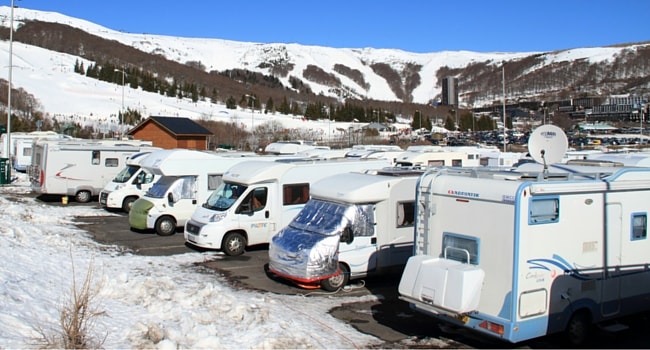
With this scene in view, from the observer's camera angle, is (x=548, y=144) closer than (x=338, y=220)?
Yes

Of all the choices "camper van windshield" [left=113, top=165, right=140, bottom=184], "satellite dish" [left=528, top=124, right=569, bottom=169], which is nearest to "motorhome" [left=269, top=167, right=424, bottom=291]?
"satellite dish" [left=528, top=124, right=569, bottom=169]

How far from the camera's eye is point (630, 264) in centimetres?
917

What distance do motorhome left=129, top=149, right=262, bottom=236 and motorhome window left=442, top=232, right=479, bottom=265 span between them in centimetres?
1054

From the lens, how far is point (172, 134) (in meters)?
47.3

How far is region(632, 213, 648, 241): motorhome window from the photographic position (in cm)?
919

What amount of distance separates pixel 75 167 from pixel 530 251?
69.6 feet

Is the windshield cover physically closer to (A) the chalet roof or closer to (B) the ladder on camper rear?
(B) the ladder on camper rear

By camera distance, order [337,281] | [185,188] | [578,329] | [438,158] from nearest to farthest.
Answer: [578,329], [337,281], [185,188], [438,158]

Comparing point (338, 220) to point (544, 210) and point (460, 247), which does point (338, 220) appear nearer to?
point (460, 247)

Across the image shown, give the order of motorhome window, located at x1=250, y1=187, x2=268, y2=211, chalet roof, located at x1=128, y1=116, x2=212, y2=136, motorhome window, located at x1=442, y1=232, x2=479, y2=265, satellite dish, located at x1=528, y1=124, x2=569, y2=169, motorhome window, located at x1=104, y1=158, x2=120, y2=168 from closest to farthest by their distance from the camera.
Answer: motorhome window, located at x1=442, y1=232, x2=479, y2=265 < satellite dish, located at x1=528, y1=124, x2=569, y2=169 < motorhome window, located at x1=250, y1=187, x2=268, y2=211 < motorhome window, located at x1=104, y1=158, x2=120, y2=168 < chalet roof, located at x1=128, y1=116, x2=212, y2=136

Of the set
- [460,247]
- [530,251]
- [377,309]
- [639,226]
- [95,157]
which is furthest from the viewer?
[95,157]

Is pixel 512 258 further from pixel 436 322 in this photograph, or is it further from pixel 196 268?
pixel 196 268

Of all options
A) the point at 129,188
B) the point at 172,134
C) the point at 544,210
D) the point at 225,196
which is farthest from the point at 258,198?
the point at 172,134

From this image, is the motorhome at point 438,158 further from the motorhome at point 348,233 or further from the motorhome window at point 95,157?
the motorhome window at point 95,157
